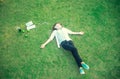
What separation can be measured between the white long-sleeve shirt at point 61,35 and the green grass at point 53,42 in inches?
9.7

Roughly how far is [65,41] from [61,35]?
338 mm

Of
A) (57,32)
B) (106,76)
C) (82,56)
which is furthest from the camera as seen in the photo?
(57,32)

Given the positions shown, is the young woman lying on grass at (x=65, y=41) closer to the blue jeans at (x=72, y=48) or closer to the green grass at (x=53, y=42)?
the blue jeans at (x=72, y=48)

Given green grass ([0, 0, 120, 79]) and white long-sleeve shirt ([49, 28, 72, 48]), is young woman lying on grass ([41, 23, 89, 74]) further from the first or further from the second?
green grass ([0, 0, 120, 79])

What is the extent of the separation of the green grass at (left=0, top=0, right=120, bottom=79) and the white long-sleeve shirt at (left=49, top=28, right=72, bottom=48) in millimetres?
246

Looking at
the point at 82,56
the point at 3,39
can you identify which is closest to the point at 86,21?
the point at 82,56

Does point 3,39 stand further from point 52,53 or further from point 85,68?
point 85,68

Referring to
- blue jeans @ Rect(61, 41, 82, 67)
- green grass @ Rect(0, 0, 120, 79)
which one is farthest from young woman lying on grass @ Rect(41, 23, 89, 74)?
green grass @ Rect(0, 0, 120, 79)

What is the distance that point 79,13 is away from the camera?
810cm

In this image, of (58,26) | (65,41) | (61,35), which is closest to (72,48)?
(65,41)

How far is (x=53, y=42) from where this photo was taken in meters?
7.39

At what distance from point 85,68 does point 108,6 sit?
305 cm

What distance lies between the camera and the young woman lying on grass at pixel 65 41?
261 inches

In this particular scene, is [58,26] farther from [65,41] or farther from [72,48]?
[72,48]
